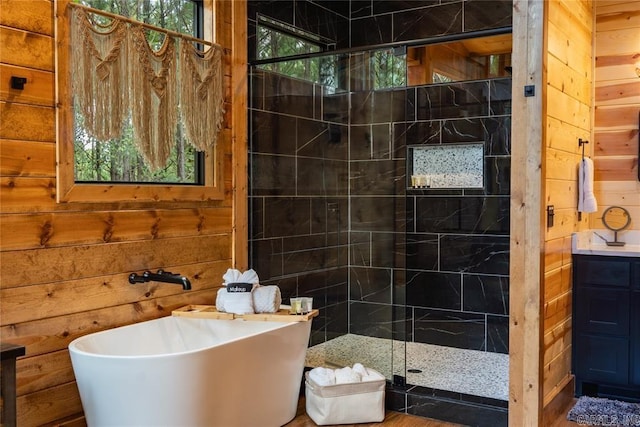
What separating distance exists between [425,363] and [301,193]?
1524 millimetres

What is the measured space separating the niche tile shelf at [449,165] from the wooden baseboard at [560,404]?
1.62 metres

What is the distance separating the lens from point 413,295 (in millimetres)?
5066

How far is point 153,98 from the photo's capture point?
3.20m

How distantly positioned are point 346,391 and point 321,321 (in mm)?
1111

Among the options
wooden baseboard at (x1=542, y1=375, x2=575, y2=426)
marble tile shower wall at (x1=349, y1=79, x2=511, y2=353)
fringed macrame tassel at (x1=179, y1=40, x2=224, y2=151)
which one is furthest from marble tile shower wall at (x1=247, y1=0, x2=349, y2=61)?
wooden baseboard at (x1=542, y1=375, x2=575, y2=426)

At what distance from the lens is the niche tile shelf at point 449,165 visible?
4.79m

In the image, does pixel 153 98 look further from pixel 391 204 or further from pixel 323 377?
pixel 391 204

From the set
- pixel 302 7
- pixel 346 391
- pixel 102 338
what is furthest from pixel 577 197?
pixel 102 338

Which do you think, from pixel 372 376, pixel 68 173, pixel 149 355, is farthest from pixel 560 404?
pixel 68 173

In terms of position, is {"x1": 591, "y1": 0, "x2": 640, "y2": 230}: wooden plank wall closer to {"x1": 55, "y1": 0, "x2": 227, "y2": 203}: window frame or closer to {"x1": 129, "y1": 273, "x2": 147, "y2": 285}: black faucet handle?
{"x1": 55, "y1": 0, "x2": 227, "y2": 203}: window frame

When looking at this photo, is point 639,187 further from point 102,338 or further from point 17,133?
point 17,133

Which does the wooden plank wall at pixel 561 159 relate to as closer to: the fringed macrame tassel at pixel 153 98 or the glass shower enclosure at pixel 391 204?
the glass shower enclosure at pixel 391 204

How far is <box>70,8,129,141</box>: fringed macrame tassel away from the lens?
282 centimetres

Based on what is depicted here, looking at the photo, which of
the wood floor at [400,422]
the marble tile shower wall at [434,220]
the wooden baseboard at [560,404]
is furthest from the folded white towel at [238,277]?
the wooden baseboard at [560,404]
